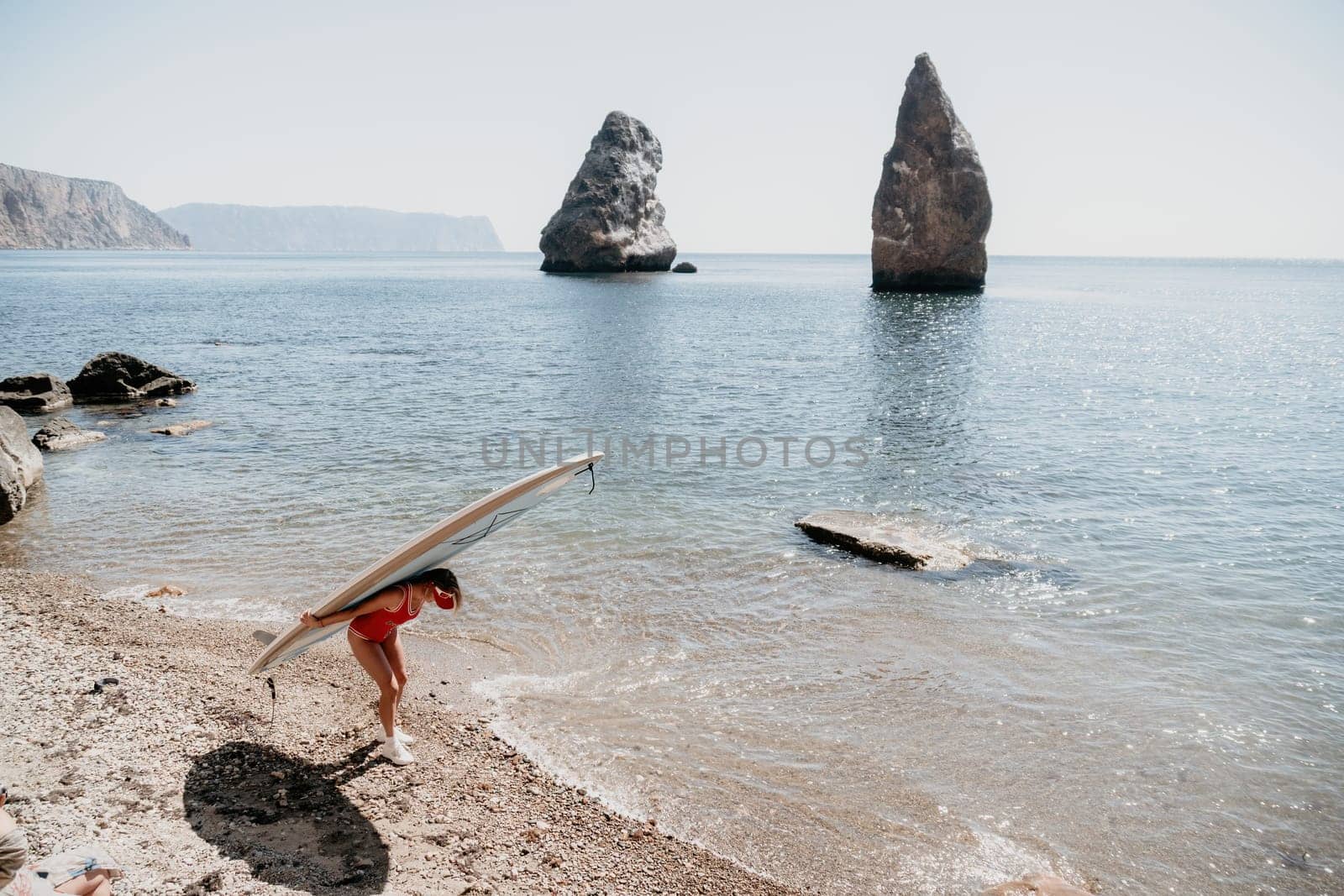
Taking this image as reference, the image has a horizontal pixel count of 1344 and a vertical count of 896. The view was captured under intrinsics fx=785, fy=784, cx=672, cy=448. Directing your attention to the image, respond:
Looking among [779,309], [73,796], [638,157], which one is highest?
[638,157]

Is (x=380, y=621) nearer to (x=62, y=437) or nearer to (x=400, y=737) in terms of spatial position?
(x=400, y=737)

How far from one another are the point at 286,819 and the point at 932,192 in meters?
69.6

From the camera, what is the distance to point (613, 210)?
328 ft

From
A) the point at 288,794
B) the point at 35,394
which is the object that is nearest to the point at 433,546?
the point at 288,794

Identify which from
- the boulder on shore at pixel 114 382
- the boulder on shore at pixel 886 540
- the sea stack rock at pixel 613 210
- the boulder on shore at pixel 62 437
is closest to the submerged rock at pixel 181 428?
the boulder on shore at pixel 62 437

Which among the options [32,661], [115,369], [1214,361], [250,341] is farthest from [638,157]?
[32,661]

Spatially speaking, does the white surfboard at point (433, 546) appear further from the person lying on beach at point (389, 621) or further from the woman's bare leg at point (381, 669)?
the woman's bare leg at point (381, 669)

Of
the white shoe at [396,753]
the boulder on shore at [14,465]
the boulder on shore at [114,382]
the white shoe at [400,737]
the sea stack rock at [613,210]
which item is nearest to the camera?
the white shoe at [396,753]

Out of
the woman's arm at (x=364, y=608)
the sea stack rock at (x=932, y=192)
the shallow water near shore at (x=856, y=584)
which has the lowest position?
the shallow water near shore at (x=856, y=584)

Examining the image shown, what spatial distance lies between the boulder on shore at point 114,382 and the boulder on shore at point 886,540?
2313 centimetres

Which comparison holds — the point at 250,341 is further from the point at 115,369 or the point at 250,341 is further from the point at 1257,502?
the point at 1257,502

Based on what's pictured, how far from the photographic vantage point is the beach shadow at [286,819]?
5184 millimetres

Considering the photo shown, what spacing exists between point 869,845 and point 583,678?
3.59 m

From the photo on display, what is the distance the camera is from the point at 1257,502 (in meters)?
16.0
